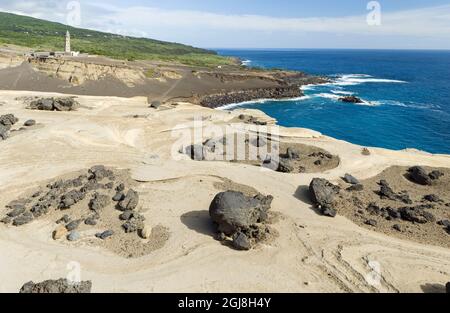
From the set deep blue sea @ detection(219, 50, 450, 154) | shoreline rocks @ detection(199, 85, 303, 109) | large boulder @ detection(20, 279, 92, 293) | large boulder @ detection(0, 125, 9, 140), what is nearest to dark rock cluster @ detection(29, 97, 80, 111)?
large boulder @ detection(0, 125, 9, 140)

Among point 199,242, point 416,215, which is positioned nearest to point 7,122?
point 199,242

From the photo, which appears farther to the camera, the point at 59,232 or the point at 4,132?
the point at 4,132

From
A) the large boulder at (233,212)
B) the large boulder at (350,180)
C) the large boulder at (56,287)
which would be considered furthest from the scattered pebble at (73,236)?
the large boulder at (350,180)

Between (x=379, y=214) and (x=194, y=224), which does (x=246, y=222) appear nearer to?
(x=194, y=224)

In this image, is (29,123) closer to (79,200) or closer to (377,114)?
(79,200)

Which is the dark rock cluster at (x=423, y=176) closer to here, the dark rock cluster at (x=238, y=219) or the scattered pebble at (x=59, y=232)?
the dark rock cluster at (x=238, y=219)
